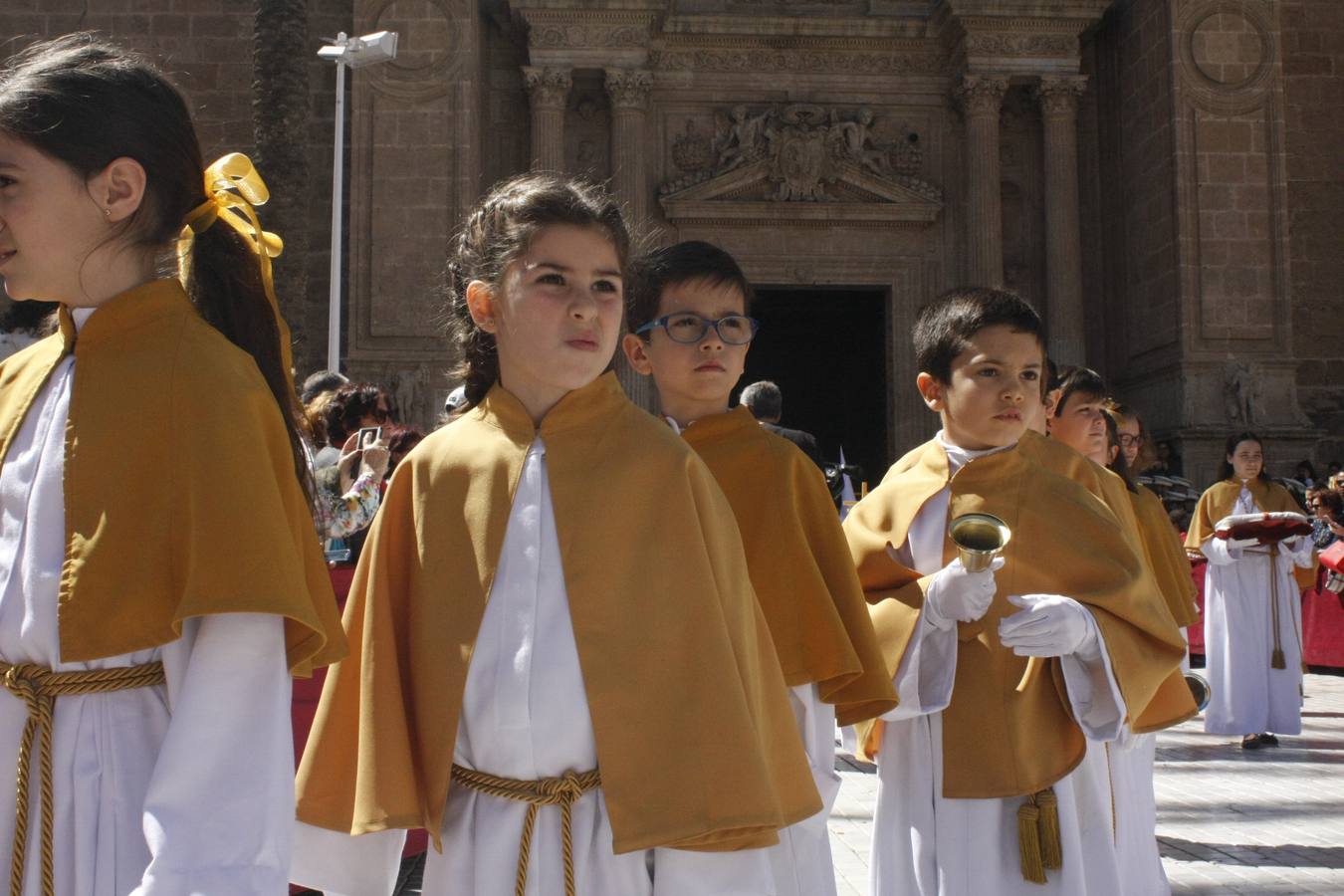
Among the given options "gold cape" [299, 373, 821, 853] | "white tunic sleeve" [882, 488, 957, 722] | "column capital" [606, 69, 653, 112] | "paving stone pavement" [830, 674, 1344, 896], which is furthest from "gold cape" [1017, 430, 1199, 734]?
"column capital" [606, 69, 653, 112]

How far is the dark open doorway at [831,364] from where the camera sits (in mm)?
19656

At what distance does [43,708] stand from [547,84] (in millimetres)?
16437

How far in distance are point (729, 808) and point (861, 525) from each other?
1.91m

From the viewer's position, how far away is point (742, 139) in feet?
60.3

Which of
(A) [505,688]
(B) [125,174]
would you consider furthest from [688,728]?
(B) [125,174]

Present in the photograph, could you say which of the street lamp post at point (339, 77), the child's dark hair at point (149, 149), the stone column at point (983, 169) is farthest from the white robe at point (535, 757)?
the stone column at point (983, 169)

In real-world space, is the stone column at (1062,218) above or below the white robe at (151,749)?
above

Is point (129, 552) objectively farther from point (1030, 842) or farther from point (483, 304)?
point (1030, 842)

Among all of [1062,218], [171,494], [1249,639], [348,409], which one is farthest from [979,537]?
[1062,218]

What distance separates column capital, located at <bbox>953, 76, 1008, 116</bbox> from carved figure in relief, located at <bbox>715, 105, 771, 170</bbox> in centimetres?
260

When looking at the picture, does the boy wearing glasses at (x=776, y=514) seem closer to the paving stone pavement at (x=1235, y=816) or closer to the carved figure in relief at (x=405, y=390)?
the paving stone pavement at (x=1235, y=816)

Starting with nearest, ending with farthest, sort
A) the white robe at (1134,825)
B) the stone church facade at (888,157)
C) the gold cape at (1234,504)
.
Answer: the white robe at (1134,825) → the gold cape at (1234,504) → the stone church facade at (888,157)

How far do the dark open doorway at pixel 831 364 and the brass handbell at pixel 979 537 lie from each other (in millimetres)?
15473

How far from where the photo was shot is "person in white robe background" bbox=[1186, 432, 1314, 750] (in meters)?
9.85
